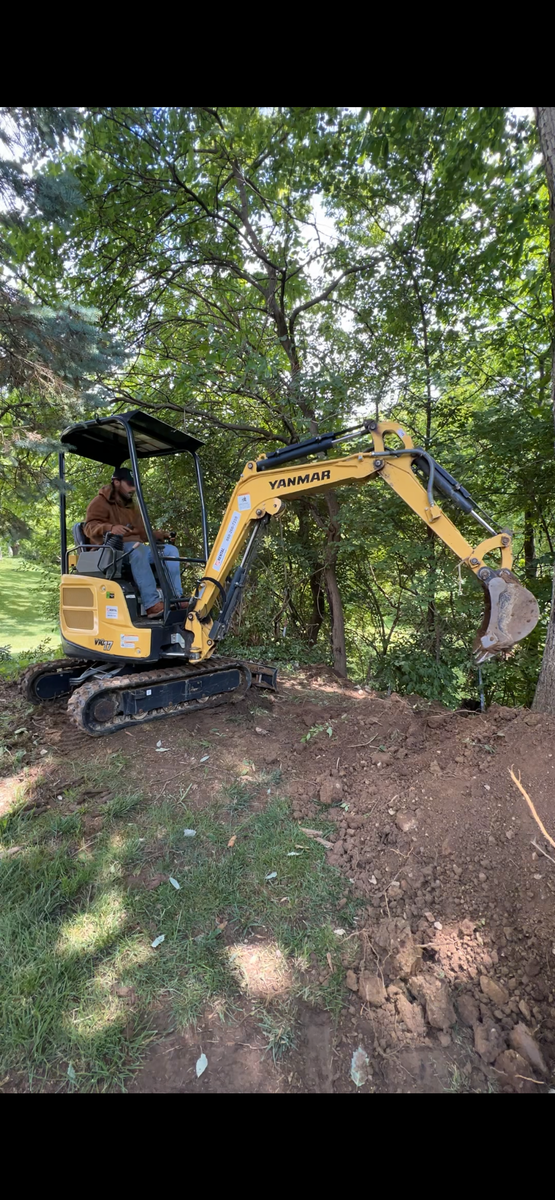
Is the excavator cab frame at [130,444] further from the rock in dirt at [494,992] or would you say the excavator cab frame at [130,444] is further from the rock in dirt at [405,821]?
the rock in dirt at [494,992]

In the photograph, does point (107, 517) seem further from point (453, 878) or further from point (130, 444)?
point (453, 878)

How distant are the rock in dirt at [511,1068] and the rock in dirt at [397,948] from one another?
42cm

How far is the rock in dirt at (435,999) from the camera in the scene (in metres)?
2.01

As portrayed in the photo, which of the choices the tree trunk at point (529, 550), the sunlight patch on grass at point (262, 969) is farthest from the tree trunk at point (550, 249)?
the tree trunk at point (529, 550)

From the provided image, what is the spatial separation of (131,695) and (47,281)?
5.32 metres

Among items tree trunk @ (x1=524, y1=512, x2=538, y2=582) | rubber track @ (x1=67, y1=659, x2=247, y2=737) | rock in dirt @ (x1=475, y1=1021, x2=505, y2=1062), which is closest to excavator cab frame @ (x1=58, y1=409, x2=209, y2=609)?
rubber track @ (x1=67, y1=659, x2=247, y2=737)

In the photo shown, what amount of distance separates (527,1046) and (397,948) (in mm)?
576

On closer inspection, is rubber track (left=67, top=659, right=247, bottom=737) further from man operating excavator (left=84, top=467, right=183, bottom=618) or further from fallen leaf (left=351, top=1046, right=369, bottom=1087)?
fallen leaf (left=351, top=1046, right=369, bottom=1087)

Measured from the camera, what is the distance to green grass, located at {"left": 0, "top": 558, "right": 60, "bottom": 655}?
9.88m

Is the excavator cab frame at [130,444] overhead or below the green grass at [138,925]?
overhead

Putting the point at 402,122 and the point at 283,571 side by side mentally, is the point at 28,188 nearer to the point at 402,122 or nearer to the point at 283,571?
the point at 402,122

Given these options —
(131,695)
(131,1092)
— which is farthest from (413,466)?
(131,1092)

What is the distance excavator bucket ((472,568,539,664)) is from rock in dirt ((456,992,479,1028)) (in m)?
→ 2.00

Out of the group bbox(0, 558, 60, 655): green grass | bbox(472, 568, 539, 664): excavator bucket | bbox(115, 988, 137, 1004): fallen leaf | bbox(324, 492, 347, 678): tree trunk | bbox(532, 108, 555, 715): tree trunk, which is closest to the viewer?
bbox(115, 988, 137, 1004): fallen leaf
